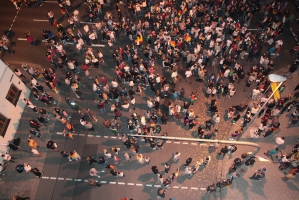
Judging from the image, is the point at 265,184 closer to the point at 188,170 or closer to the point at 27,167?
the point at 188,170

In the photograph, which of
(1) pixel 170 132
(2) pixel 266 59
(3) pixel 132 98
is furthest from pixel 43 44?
(2) pixel 266 59

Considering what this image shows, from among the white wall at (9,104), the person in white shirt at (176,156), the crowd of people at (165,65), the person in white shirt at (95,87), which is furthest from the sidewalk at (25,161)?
the person in white shirt at (176,156)

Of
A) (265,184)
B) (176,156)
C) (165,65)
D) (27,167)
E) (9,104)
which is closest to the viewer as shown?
(27,167)

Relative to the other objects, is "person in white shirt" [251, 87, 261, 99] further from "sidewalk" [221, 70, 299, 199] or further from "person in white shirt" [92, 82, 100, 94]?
"person in white shirt" [92, 82, 100, 94]

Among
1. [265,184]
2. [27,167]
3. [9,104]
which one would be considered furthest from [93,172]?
[265,184]

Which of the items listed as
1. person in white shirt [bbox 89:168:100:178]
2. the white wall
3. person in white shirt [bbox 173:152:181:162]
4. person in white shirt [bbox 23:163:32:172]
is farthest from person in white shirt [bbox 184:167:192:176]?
the white wall

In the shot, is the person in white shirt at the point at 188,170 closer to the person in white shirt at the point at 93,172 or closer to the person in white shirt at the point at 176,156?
the person in white shirt at the point at 176,156
